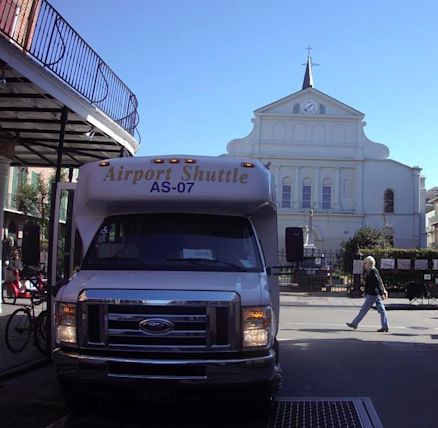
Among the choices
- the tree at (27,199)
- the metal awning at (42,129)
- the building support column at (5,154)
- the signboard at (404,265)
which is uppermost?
the tree at (27,199)

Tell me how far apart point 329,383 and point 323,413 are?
164 centimetres

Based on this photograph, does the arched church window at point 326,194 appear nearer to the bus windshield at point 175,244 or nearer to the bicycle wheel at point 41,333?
the bicycle wheel at point 41,333

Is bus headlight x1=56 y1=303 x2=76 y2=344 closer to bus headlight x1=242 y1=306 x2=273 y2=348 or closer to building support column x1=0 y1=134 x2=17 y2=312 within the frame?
bus headlight x1=242 y1=306 x2=273 y2=348

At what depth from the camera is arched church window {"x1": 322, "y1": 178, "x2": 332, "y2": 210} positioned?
6116cm

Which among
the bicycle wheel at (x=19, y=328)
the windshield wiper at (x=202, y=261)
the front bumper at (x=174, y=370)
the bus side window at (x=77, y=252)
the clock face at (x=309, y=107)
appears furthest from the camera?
the clock face at (x=309, y=107)

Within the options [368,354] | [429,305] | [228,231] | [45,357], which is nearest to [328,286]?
[429,305]

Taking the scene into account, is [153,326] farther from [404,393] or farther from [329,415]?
[404,393]

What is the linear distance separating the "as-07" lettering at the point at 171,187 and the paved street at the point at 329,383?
2.33 m

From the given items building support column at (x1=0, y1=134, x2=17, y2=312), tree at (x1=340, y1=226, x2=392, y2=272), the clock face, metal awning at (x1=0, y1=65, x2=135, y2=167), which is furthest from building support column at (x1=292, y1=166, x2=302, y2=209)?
building support column at (x1=0, y1=134, x2=17, y2=312)

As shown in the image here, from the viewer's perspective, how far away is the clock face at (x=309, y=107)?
61.8 metres

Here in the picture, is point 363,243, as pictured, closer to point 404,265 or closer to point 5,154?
point 404,265

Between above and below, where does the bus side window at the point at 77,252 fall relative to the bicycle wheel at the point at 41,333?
above

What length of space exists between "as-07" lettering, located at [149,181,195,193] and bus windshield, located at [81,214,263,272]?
31 centimetres

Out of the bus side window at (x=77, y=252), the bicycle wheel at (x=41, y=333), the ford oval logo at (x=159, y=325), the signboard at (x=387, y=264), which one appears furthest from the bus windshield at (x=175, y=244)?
the signboard at (x=387, y=264)
